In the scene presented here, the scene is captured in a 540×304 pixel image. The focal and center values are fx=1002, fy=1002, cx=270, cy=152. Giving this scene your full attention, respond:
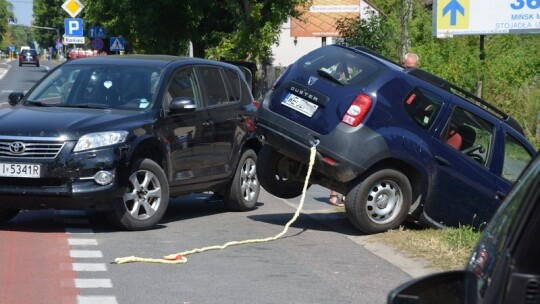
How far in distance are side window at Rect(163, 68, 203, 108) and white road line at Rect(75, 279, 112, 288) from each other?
358cm

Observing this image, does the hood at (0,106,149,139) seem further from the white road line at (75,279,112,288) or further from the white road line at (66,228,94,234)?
the white road line at (75,279,112,288)

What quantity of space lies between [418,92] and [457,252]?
1978 mm

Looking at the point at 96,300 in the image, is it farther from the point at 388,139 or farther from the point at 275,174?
the point at 275,174

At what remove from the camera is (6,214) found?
1091cm

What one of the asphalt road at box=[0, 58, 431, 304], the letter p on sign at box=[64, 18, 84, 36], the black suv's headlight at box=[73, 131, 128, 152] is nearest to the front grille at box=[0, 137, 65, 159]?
the black suv's headlight at box=[73, 131, 128, 152]

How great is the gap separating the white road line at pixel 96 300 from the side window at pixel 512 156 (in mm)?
4974

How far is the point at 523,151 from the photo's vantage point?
10711 mm

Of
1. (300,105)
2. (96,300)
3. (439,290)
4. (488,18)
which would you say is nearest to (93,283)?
(96,300)

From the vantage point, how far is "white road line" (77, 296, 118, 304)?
23.7 ft

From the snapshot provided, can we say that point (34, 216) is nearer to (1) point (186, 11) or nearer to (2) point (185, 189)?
(2) point (185, 189)

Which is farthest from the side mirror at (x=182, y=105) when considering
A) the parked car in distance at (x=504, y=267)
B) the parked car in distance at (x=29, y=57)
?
the parked car in distance at (x=29, y=57)

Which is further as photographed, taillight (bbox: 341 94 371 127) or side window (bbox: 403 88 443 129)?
side window (bbox: 403 88 443 129)

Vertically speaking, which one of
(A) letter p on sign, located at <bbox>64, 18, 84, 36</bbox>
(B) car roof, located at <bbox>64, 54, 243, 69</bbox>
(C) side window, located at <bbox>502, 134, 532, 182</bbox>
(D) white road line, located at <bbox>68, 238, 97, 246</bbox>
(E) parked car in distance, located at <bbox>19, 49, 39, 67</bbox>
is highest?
(A) letter p on sign, located at <bbox>64, 18, 84, 36</bbox>

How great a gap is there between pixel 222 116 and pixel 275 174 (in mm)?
1284
